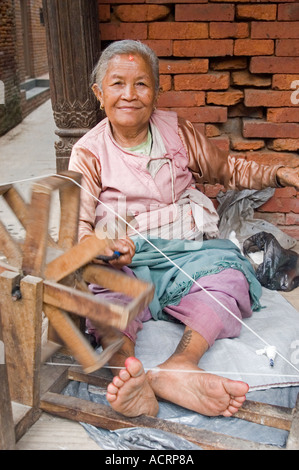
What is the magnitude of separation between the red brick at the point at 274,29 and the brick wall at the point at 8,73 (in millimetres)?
6454

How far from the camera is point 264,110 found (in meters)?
3.51

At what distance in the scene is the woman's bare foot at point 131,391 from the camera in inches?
69.0

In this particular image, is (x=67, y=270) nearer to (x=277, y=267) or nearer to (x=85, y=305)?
(x=85, y=305)

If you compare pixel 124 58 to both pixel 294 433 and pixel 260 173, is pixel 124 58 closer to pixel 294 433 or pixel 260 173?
pixel 260 173

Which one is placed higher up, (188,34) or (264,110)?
A: (188,34)

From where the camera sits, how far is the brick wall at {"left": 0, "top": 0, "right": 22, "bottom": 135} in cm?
905

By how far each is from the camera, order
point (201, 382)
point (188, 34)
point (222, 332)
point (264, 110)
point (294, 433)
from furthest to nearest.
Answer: point (264, 110) → point (188, 34) → point (222, 332) → point (201, 382) → point (294, 433)

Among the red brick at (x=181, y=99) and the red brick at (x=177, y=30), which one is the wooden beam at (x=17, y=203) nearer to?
the red brick at (x=181, y=99)

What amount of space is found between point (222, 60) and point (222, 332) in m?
1.91

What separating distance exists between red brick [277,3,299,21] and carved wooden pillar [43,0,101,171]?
1.14 metres

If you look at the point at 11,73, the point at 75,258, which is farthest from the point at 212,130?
the point at 11,73

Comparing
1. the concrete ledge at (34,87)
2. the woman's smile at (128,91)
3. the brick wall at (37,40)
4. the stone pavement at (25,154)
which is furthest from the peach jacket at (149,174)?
the brick wall at (37,40)

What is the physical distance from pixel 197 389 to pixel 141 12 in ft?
7.83

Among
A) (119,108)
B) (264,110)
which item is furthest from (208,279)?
(264,110)
